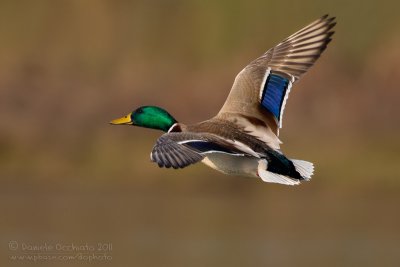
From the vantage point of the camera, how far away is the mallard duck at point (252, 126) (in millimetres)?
8008

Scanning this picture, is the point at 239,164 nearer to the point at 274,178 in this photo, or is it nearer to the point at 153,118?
the point at 274,178

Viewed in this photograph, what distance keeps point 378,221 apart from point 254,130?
4756mm

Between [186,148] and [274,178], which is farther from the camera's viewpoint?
[274,178]

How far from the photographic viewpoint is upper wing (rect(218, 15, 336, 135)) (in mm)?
8898

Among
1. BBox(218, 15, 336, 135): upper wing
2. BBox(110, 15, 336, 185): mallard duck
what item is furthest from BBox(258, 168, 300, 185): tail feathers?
BBox(218, 15, 336, 135): upper wing

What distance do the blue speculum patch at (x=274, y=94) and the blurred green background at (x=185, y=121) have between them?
3.04 metres

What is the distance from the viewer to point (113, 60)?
1845cm

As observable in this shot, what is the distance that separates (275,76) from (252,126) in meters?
0.52

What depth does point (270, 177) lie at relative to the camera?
823cm


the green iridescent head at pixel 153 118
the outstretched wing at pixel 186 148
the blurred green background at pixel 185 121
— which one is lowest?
the blurred green background at pixel 185 121

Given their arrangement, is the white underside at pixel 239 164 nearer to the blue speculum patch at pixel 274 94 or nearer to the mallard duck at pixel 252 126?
the mallard duck at pixel 252 126

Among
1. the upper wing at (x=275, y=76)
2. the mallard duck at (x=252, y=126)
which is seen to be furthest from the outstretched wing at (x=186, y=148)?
the upper wing at (x=275, y=76)

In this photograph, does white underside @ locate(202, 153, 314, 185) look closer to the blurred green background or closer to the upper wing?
the upper wing

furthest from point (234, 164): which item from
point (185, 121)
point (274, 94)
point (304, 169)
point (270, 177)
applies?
point (185, 121)
